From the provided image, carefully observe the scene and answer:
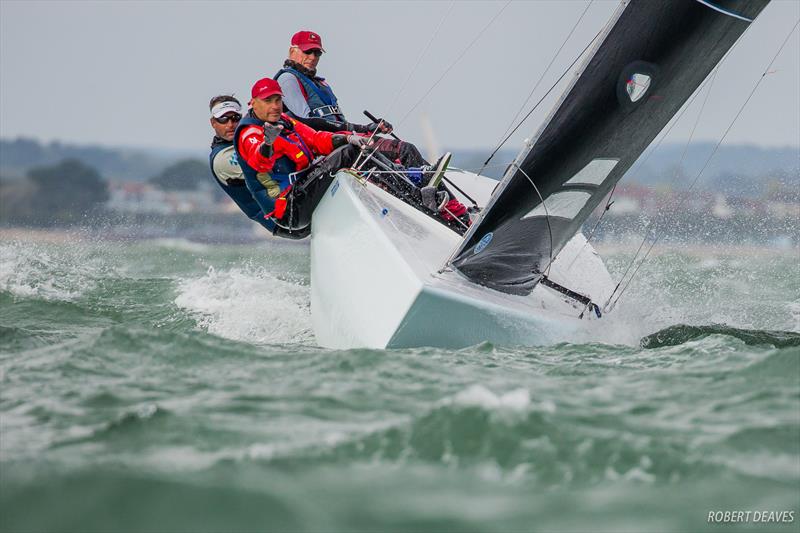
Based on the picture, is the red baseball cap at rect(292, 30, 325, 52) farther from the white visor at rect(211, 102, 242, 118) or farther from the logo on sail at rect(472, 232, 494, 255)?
the logo on sail at rect(472, 232, 494, 255)

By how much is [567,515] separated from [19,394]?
5.39 ft

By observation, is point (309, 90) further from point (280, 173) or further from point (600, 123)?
point (600, 123)

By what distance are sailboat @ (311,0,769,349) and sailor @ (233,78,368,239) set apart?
1.06 feet

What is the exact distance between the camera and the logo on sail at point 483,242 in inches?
146

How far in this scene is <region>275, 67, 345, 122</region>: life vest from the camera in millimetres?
4895

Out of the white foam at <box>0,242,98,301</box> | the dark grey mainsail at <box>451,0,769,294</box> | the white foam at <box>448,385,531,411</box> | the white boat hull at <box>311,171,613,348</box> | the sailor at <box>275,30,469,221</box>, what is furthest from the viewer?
the white foam at <box>0,242,98,301</box>

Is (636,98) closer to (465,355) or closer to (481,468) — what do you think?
(465,355)

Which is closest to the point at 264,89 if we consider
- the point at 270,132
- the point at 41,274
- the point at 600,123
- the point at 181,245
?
the point at 270,132

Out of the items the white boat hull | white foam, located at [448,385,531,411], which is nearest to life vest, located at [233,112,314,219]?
the white boat hull

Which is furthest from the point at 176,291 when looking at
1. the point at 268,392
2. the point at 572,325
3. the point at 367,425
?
the point at 367,425

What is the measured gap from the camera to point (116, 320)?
199 inches

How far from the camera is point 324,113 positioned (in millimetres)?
4969

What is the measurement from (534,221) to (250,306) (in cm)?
198

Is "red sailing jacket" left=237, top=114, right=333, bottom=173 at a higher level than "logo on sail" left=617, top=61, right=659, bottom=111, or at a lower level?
lower
